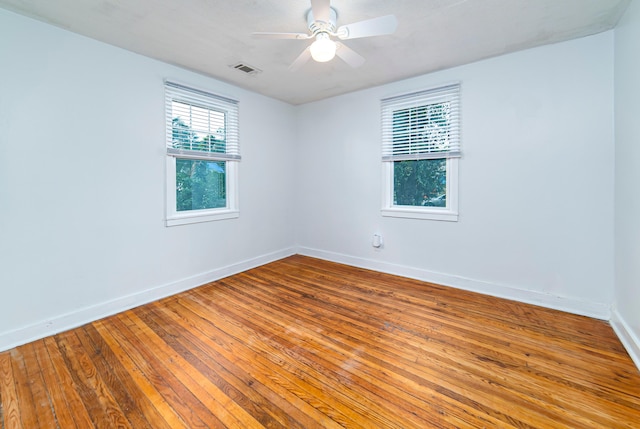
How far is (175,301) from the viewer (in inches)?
116

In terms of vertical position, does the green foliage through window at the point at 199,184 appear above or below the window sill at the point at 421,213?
above

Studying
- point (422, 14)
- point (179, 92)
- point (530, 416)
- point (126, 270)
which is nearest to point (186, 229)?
point (126, 270)

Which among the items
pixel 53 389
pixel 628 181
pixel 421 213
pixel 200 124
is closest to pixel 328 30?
pixel 200 124

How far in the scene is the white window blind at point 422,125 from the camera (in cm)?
321

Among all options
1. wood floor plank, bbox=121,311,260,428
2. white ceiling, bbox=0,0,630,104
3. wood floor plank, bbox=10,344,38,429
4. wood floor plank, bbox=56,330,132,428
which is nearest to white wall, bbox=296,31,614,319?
white ceiling, bbox=0,0,630,104

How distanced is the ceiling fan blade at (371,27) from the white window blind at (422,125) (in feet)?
5.47

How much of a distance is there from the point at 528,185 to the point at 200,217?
12.2 ft

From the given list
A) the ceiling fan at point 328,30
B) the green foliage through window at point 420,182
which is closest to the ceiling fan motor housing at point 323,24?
the ceiling fan at point 328,30

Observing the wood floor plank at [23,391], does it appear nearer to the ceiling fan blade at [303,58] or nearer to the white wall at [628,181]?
the ceiling fan blade at [303,58]

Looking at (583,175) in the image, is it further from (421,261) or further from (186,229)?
(186,229)

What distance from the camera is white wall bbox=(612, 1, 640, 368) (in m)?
1.95

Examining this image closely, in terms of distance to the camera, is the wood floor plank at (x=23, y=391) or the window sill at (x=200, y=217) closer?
the wood floor plank at (x=23, y=391)

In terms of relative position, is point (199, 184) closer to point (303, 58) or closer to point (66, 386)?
point (303, 58)

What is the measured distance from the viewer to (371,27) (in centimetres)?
191
